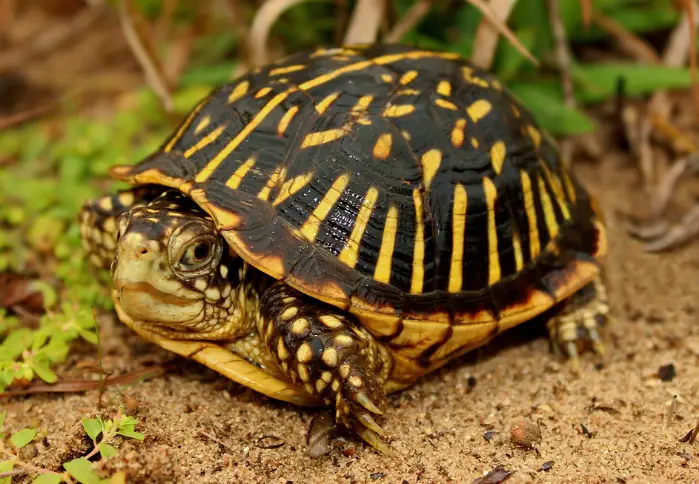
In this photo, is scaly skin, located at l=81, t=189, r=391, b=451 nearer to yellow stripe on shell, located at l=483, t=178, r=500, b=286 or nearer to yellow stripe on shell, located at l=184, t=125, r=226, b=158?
yellow stripe on shell, located at l=184, t=125, r=226, b=158

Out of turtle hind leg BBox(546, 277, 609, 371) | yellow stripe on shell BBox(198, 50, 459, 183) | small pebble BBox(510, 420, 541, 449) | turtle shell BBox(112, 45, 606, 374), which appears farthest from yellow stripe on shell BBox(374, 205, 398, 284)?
turtle hind leg BBox(546, 277, 609, 371)

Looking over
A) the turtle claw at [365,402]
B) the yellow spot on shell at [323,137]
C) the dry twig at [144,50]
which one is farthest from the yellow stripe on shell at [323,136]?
the dry twig at [144,50]

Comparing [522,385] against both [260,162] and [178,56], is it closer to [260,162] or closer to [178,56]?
[260,162]

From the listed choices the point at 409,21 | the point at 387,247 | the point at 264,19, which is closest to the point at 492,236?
the point at 387,247

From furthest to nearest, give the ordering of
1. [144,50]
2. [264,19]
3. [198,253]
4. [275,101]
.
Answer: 1. [144,50]
2. [264,19]
3. [275,101]
4. [198,253]

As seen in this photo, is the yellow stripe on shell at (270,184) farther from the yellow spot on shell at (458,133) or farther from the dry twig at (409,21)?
the dry twig at (409,21)

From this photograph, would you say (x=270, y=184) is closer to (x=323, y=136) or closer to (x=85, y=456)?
(x=323, y=136)
